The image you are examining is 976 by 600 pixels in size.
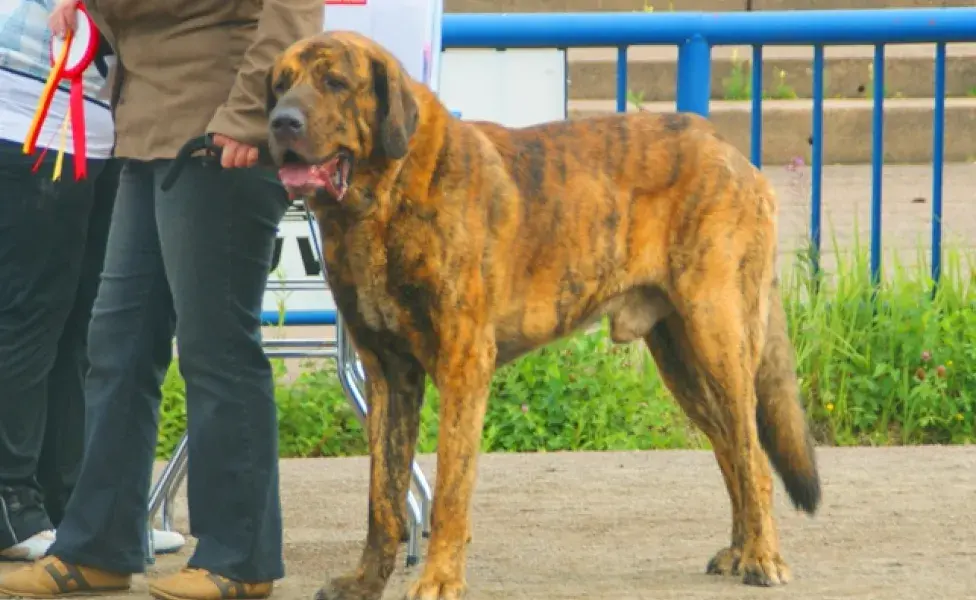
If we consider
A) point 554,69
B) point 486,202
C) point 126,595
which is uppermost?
point 554,69

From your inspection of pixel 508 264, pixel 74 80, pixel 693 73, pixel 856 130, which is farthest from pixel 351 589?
pixel 856 130

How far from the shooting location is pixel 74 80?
5012 millimetres

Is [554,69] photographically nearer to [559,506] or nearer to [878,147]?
[878,147]

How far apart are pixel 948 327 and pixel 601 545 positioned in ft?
7.46

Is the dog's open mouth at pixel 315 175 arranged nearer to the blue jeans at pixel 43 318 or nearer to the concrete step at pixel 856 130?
the blue jeans at pixel 43 318

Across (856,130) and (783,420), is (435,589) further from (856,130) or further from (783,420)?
(856,130)

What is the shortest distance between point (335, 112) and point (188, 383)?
857 millimetres

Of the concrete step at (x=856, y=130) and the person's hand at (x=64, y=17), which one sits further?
the concrete step at (x=856, y=130)

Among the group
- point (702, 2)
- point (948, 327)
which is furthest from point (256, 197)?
point (702, 2)

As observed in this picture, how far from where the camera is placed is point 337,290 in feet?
15.5

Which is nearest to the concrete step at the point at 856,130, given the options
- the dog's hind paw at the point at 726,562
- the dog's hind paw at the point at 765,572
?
the dog's hind paw at the point at 726,562

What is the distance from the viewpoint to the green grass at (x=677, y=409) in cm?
722

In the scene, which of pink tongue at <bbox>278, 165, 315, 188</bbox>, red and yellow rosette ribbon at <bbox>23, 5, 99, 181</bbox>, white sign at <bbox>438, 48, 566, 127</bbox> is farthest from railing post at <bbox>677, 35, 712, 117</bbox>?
pink tongue at <bbox>278, 165, 315, 188</bbox>

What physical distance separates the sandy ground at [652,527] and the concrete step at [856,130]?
20.6 ft
